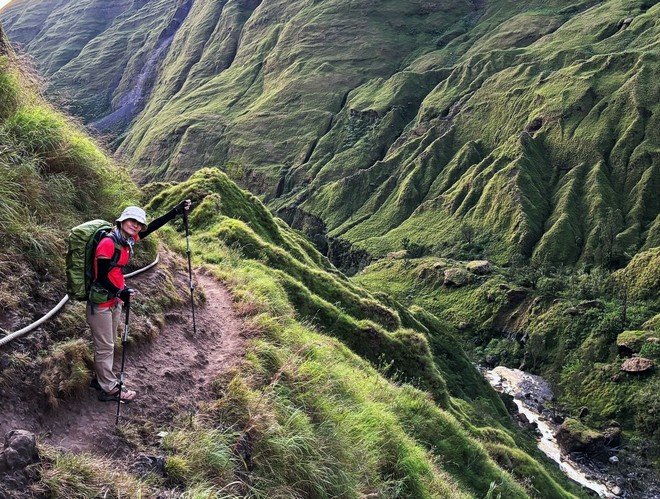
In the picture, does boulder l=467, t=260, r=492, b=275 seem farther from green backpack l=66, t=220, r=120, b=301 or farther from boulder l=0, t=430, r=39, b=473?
boulder l=0, t=430, r=39, b=473

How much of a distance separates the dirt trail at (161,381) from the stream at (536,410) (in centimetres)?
7313

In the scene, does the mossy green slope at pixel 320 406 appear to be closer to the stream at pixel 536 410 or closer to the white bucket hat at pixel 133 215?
the white bucket hat at pixel 133 215

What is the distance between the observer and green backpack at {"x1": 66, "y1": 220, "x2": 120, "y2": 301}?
8.40 meters

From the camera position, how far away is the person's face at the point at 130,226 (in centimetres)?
893

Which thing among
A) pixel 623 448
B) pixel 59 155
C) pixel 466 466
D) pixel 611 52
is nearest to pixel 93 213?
pixel 59 155

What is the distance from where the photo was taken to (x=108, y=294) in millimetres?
8695

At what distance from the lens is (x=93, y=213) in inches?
535

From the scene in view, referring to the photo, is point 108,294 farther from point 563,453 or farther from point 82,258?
point 563,453

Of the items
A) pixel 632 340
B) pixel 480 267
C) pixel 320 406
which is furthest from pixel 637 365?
pixel 320 406

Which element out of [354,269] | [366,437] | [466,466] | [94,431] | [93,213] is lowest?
[354,269]

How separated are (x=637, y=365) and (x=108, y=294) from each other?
345ft

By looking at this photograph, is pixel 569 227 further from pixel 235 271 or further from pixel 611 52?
pixel 235 271

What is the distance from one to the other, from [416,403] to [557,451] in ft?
244

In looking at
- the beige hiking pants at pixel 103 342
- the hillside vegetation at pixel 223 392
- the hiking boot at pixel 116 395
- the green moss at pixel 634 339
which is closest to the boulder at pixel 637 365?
the green moss at pixel 634 339
